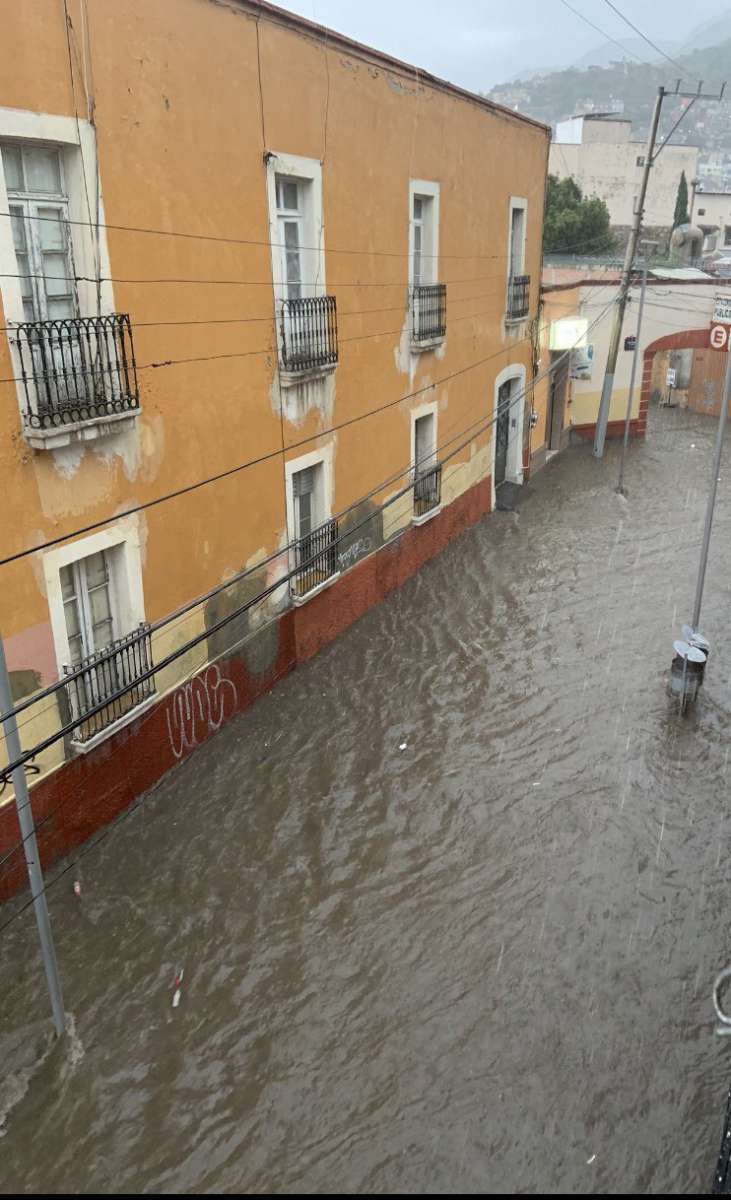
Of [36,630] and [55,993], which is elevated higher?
[36,630]

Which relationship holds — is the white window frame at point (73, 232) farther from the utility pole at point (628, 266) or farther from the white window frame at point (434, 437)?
the utility pole at point (628, 266)

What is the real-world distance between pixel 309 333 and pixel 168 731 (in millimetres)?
5048

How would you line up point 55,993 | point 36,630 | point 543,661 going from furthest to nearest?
point 543,661, point 36,630, point 55,993

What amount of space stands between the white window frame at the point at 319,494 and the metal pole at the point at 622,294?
39.2 ft

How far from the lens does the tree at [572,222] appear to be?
110 ft

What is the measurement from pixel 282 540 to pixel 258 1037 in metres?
5.84

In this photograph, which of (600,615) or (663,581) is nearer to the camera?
(600,615)

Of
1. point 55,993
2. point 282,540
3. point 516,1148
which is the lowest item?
point 516,1148

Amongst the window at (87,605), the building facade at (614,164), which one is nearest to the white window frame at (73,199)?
the window at (87,605)

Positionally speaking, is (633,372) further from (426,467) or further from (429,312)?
(429,312)

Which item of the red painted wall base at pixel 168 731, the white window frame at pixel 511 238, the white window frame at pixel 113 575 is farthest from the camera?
the white window frame at pixel 511 238

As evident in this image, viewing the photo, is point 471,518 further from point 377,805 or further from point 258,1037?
point 258,1037

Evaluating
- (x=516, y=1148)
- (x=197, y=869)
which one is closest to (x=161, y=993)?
(x=197, y=869)

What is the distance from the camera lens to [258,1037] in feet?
21.4
